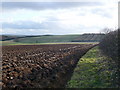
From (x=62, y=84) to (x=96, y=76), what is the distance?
287 cm

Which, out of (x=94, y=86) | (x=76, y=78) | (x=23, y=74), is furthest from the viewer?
(x=23, y=74)

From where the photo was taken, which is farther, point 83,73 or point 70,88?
point 83,73

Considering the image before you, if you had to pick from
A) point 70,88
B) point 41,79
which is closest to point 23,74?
point 41,79

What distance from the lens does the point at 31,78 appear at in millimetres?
13461

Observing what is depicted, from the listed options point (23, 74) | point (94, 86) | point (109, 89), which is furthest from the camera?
point (23, 74)

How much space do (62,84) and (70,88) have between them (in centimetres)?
81

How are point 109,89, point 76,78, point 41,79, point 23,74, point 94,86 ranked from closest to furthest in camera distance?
point 109,89, point 94,86, point 41,79, point 76,78, point 23,74

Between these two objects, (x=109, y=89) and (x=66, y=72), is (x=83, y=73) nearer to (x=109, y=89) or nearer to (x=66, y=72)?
(x=66, y=72)

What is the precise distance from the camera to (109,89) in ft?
35.8

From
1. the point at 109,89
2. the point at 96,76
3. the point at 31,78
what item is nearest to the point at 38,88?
the point at 31,78

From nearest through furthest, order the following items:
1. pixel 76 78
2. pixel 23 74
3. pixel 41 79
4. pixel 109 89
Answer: pixel 109 89 → pixel 41 79 → pixel 76 78 → pixel 23 74

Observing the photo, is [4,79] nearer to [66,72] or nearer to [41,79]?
[41,79]

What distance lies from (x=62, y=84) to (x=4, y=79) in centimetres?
387

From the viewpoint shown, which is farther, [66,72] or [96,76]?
[66,72]
